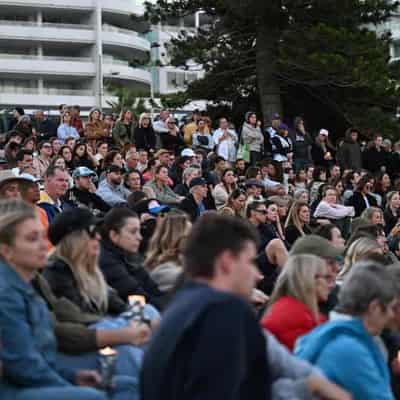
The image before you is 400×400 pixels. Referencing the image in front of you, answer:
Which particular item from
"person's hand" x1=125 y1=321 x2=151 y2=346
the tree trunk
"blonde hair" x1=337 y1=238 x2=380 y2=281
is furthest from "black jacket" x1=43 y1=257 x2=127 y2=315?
the tree trunk

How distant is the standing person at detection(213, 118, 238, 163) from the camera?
20.8m

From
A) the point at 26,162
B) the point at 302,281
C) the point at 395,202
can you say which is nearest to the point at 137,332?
the point at 302,281

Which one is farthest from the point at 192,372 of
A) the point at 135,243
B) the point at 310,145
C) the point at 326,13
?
the point at 326,13

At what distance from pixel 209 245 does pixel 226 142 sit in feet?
56.4

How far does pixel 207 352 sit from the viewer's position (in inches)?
143

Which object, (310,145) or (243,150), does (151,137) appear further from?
(310,145)

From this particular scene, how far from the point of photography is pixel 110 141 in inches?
791

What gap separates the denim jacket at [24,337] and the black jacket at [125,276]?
71.3 inches

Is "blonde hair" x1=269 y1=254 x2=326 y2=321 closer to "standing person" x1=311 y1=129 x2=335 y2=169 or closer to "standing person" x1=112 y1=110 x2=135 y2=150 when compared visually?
"standing person" x1=112 y1=110 x2=135 y2=150

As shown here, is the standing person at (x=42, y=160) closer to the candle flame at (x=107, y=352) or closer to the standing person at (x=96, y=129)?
the standing person at (x=96, y=129)

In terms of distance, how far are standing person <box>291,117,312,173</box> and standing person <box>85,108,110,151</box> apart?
4.56 m

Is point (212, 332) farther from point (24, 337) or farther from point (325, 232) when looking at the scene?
point (325, 232)

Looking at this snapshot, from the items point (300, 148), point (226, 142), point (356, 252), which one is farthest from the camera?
point (300, 148)

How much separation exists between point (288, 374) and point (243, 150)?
17.0m
